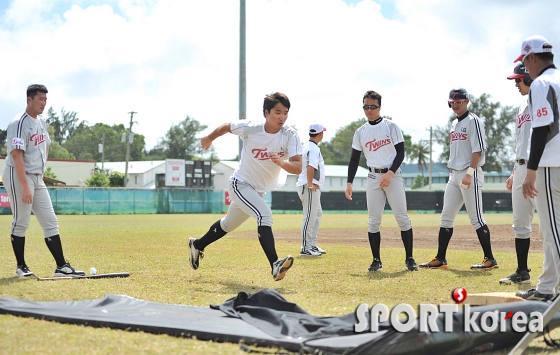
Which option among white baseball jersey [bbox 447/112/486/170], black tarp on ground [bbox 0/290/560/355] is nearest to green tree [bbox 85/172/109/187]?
white baseball jersey [bbox 447/112/486/170]

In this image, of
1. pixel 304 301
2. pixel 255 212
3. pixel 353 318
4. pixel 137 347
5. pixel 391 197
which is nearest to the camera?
pixel 137 347

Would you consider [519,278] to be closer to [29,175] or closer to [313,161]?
[313,161]

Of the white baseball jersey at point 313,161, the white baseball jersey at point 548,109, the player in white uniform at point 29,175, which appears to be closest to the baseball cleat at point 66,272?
the player in white uniform at point 29,175

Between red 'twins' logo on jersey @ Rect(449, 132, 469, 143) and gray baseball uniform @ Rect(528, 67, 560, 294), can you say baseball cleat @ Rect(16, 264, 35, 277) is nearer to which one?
gray baseball uniform @ Rect(528, 67, 560, 294)

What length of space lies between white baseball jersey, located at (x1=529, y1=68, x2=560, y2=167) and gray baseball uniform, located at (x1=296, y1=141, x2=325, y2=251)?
597 centimetres

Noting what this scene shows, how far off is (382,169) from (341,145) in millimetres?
109960

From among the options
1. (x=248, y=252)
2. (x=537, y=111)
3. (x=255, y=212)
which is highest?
(x=537, y=111)

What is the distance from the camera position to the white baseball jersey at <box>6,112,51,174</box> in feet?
24.1

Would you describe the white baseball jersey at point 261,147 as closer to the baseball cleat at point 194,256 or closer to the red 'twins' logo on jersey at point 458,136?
the baseball cleat at point 194,256

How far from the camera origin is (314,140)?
1110 cm

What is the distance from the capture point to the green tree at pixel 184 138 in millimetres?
109562

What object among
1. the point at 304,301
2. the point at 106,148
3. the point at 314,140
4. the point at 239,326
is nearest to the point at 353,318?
the point at 239,326

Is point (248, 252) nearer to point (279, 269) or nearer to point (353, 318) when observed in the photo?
point (279, 269)

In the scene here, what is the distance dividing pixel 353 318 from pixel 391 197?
4.78m
